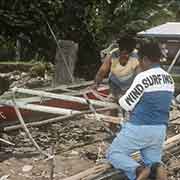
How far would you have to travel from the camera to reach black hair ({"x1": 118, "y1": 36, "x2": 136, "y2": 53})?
6902 mm

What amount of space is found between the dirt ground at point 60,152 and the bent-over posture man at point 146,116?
3.10 ft

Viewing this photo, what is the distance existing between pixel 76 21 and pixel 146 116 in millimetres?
9348

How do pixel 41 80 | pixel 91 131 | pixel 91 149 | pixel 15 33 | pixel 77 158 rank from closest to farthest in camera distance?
pixel 77 158 < pixel 91 149 < pixel 91 131 < pixel 15 33 < pixel 41 80

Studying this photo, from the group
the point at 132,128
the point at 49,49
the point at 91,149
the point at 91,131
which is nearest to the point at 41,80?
the point at 49,49

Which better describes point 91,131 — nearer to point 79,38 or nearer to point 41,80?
point 41,80

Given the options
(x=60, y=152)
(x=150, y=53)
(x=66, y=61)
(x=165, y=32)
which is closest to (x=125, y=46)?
(x=60, y=152)

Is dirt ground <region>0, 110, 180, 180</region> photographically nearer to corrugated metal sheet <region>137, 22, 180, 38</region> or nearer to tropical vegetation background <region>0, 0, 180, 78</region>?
tropical vegetation background <region>0, 0, 180, 78</region>

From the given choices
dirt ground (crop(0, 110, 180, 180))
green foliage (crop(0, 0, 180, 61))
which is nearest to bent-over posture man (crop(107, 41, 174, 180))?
dirt ground (crop(0, 110, 180, 180))

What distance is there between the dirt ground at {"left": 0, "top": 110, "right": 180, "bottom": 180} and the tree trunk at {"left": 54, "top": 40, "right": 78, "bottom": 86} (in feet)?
8.87

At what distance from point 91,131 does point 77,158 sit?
1777 mm

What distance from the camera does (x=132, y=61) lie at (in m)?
7.18

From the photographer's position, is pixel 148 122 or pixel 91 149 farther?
pixel 91 149

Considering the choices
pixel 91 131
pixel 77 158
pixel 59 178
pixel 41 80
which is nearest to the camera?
pixel 59 178

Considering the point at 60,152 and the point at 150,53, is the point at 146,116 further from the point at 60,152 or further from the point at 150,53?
the point at 60,152
